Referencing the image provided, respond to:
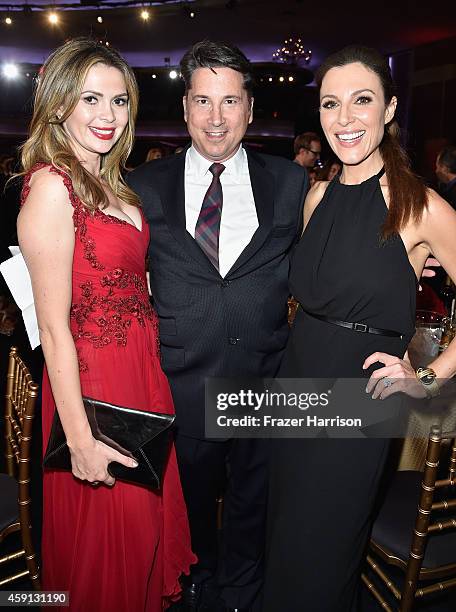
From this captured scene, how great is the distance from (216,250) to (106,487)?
0.83 meters

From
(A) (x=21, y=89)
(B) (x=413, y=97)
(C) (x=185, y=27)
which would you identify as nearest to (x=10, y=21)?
(C) (x=185, y=27)

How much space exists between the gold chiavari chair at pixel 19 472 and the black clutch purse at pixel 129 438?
22cm

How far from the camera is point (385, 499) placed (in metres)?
2.08

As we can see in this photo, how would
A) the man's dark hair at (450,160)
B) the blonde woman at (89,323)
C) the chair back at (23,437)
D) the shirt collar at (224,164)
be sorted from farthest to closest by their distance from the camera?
the man's dark hair at (450,160) < the shirt collar at (224,164) < the chair back at (23,437) < the blonde woman at (89,323)

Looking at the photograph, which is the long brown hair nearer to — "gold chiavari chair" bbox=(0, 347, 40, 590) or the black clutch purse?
the black clutch purse

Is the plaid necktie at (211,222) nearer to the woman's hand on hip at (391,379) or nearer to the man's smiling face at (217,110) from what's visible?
the man's smiling face at (217,110)

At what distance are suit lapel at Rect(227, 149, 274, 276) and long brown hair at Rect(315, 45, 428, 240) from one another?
1.27 ft

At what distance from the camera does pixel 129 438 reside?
1559 millimetres

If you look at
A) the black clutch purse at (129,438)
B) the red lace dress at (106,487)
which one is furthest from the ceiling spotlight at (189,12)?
the black clutch purse at (129,438)

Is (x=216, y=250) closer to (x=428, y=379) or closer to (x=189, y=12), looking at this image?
(x=428, y=379)

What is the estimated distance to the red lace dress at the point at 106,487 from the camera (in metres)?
1.64

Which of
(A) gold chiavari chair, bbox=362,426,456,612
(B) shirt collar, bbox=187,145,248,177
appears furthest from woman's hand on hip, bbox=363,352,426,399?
(B) shirt collar, bbox=187,145,248,177

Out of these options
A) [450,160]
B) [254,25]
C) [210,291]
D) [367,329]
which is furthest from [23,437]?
[254,25]

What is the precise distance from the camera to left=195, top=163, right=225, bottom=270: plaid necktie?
2.00 m
